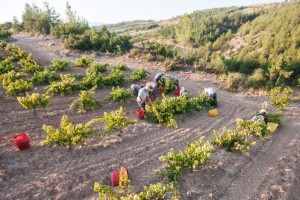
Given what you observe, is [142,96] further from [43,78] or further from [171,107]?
[43,78]

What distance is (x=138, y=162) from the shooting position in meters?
5.59

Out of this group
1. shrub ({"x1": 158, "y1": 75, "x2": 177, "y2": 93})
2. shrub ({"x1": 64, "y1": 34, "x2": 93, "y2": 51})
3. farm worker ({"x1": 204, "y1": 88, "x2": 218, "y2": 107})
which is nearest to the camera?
farm worker ({"x1": 204, "y1": 88, "x2": 218, "y2": 107})

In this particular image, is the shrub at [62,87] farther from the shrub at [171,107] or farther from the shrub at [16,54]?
the shrub at [16,54]

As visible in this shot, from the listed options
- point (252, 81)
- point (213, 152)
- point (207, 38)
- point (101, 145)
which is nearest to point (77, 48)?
point (252, 81)

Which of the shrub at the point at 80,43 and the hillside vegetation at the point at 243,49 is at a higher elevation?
the shrub at the point at 80,43

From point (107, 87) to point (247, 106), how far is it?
5903 mm

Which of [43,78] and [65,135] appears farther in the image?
[43,78]

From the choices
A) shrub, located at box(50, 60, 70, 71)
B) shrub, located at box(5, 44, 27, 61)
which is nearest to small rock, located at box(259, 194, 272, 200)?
shrub, located at box(50, 60, 70, 71)

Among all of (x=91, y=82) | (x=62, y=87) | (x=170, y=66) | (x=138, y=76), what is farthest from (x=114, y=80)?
(x=170, y=66)

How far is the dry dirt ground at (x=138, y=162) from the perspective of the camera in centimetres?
476

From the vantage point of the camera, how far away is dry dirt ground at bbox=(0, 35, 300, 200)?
15.6ft

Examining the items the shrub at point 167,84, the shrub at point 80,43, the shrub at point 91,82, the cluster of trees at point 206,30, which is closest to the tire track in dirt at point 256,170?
the shrub at point 167,84

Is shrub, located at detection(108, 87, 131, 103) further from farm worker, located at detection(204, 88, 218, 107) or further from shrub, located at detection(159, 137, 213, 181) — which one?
shrub, located at detection(159, 137, 213, 181)

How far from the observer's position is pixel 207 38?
56000 mm
